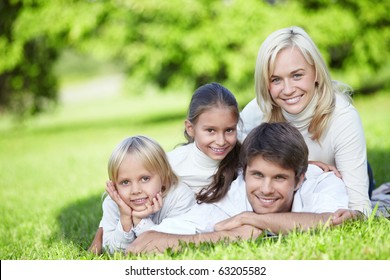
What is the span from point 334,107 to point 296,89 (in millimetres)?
344

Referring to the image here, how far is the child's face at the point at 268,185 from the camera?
354 centimetres

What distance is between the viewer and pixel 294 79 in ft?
13.1

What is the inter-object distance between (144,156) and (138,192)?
27 centimetres

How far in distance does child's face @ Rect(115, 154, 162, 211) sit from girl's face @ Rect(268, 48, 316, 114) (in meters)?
Result: 1.20

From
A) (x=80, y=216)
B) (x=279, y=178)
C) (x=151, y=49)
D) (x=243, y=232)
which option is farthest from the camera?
(x=151, y=49)

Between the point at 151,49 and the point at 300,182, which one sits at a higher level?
the point at 151,49

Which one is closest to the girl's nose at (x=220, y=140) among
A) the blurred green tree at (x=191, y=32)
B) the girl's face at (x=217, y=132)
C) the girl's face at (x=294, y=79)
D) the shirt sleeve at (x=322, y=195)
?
the girl's face at (x=217, y=132)

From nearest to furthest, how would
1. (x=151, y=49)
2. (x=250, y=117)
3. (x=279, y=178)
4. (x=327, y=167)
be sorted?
1. (x=279, y=178)
2. (x=327, y=167)
3. (x=250, y=117)
4. (x=151, y=49)

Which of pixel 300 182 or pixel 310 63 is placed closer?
pixel 300 182

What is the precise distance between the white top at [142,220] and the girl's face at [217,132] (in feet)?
1.24

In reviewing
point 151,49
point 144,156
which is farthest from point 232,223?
point 151,49

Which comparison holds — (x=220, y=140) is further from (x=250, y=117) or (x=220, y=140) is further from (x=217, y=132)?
(x=250, y=117)

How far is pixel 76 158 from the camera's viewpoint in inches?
440
